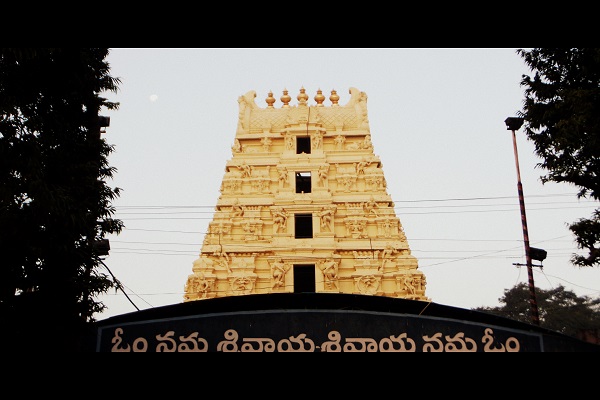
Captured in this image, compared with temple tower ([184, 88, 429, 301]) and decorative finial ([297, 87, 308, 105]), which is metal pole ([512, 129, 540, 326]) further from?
decorative finial ([297, 87, 308, 105])

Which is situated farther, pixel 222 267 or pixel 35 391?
pixel 222 267

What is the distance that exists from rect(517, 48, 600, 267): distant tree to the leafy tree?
877cm

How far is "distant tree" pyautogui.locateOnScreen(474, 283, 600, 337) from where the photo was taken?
35281mm

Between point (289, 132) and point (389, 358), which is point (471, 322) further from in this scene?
point (289, 132)

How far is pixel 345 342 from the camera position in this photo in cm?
784

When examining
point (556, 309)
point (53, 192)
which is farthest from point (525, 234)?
point (556, 309)

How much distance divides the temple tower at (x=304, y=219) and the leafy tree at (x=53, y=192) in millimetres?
9746

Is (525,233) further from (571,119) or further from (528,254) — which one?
(571,119)

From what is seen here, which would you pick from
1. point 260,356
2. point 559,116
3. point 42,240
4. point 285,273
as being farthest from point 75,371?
point 285,273

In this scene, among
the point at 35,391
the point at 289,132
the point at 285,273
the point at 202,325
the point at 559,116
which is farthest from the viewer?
the point at 289,132

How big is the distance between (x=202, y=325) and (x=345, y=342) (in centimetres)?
222

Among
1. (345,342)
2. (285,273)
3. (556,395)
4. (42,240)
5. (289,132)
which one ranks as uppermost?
(289,132)

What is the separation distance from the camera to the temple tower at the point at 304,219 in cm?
1878

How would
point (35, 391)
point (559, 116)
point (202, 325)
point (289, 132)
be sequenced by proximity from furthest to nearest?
point (289, 132)
point (559, 116)
point (202, 325)
point (35, 391)
